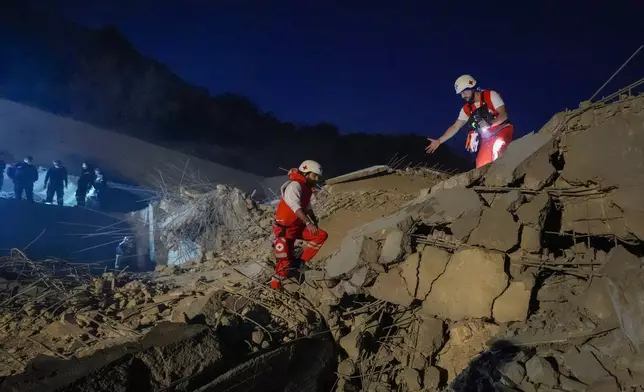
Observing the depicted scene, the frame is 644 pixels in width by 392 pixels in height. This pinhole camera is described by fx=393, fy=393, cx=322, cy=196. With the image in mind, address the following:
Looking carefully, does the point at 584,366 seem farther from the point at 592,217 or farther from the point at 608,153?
the point at 608,153

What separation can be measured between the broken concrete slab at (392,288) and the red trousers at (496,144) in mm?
2440

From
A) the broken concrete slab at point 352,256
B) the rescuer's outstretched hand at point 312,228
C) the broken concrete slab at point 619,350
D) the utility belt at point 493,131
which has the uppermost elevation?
the utility belt at point 493,131

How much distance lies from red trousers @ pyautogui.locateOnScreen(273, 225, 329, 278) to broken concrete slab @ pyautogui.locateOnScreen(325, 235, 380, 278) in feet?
3.16

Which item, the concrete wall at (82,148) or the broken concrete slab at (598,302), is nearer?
the broken concrete slab at (598,302)

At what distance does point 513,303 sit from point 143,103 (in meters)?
18.5

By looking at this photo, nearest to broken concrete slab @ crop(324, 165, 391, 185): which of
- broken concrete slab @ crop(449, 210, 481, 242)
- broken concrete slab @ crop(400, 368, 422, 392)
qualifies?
broken concrete slab @ crop(449, 210, 481, 242)

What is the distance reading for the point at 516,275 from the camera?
138 inches

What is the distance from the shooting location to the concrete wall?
1452 cm

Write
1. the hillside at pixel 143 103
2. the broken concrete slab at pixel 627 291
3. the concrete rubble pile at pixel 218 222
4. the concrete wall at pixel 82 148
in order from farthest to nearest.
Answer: the hillside at pixel 143 103 < the concrete wall at pixel 82 148 < the concrete rubble pile at pixel 218 222 < the broken concrete slab at pixel 627 291

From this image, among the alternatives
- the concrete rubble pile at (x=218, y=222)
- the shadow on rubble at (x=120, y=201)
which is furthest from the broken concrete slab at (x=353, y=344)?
the shadow on rubble at (x=120, y=201)

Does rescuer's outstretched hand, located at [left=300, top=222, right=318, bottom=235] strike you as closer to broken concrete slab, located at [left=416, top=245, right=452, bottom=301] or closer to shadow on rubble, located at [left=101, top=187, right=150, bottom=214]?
broken concrete slab, located at [left=416, top=245, right=452, bottom=301]

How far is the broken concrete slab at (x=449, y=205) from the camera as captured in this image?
3.74 meters

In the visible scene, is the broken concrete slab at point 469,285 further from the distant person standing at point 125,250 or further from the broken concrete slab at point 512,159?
the distant person standing at point 125,250

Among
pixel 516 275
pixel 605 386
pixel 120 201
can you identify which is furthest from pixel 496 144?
pixel 120 201
